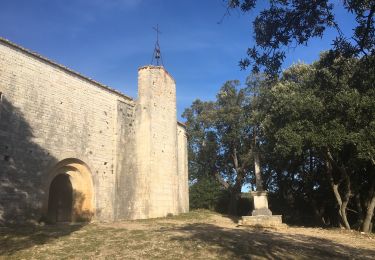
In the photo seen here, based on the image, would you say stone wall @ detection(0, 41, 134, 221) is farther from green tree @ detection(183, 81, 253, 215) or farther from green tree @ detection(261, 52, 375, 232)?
green tree @ detection(183, 81, 253, 215)

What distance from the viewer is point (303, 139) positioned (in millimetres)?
17672

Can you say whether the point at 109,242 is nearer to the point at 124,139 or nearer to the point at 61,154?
the point at 61,154

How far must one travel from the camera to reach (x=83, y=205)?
17.9m

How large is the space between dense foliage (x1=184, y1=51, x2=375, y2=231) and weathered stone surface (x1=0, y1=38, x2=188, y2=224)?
22.1 ft

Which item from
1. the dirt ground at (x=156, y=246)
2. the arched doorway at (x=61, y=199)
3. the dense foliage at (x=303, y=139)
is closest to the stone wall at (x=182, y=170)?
the dense foliage at (x=303, y=139)

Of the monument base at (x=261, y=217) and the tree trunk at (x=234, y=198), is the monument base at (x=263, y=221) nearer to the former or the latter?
the monument base at (x=261, y=217)

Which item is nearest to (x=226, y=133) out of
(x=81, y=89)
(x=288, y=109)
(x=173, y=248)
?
(x=288, y=109)

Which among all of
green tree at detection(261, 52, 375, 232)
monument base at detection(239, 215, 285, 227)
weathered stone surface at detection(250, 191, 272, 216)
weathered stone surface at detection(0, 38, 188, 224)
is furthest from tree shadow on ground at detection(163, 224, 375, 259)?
weathered stone surface at detection(0, 38, 188, 224)

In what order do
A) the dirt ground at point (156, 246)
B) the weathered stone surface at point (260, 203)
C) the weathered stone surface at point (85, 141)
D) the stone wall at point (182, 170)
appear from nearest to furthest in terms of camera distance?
the dirt ground at point (156, 246) < the weathered stone surface at point (85, 141) < the weathered stone surface at point (260, 203) < the stone wall at point (182, 170)

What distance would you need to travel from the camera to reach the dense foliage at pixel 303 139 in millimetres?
16094

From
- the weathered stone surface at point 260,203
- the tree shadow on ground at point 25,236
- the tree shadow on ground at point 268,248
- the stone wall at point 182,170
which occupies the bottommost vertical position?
the tree shadow on ground at point 268,248

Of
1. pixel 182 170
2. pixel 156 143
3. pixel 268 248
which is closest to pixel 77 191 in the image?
pixel 156 143

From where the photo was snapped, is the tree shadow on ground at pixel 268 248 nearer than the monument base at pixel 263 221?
Yes

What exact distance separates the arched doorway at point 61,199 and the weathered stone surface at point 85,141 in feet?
3.26
